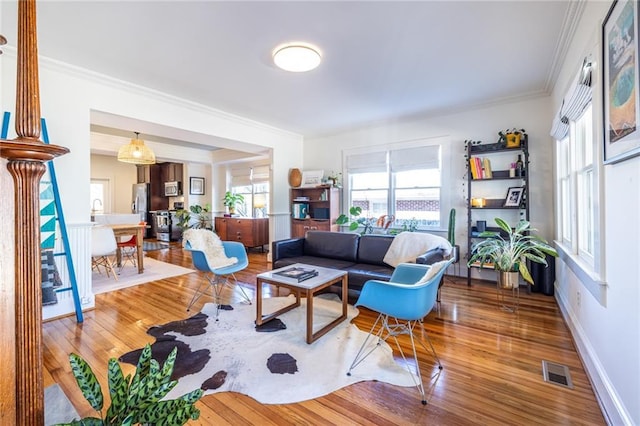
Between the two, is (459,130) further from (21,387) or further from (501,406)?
(21,387)

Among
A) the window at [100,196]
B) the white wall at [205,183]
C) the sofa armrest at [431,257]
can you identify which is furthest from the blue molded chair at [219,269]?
the window at [100,196]

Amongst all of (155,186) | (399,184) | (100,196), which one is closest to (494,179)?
(399,184)

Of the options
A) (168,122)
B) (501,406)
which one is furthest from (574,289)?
(168,122)

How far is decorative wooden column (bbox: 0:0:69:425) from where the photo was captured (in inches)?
29.1

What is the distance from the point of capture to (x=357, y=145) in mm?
5734

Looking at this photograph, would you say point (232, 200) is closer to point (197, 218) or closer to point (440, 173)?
point (197, 218)

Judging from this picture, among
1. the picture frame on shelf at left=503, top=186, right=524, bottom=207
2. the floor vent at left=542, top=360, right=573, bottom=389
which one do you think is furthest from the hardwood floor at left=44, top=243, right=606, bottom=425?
the picture frame on shelf at left=503, top=186, right=524, bottom=207

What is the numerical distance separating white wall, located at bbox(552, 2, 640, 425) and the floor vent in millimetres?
132

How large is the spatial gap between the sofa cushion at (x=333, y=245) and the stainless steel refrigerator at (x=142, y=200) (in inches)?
279

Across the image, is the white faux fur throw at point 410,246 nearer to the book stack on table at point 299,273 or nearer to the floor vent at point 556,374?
the book stack on table at point 299,273

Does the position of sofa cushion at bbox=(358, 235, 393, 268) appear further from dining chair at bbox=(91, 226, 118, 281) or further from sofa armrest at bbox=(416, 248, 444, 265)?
dining chair at bbox=(91, 226, 118, 281)

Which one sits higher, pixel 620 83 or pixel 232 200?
pixel 620 83

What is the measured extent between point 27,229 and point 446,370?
236cm

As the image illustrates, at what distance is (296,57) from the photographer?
2764 millimetres
